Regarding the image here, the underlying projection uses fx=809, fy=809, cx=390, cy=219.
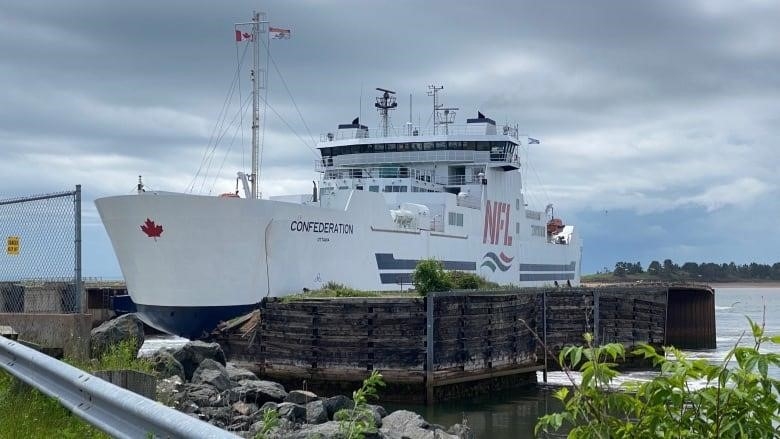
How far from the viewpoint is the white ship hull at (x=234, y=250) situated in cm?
2091

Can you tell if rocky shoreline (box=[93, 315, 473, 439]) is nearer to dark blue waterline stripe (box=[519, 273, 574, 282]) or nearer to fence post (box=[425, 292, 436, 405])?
fence post (box=[425, 292, 436, 405])

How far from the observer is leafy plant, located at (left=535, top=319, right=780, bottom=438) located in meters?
3.35

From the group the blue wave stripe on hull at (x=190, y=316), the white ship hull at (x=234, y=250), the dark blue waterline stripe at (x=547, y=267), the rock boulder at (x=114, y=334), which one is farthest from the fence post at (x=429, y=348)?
the dark blue waterline stripe at (x=547, y=267)

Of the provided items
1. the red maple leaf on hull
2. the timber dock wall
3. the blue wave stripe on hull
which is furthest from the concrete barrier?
the blue wave stripe on hull

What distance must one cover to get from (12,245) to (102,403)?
647cm

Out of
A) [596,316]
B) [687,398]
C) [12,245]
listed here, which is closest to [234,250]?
[12,245]

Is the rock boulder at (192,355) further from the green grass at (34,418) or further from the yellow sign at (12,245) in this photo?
the green grass at (34,418)

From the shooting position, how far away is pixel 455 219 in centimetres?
3158

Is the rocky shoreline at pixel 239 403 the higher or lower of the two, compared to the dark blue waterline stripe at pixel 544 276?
lower

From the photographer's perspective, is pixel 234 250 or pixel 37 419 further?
pixel 234 250

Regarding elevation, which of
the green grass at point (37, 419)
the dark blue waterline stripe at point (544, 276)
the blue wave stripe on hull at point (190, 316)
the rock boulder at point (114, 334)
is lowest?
the blue wave stripe on hull at point (190, 316)

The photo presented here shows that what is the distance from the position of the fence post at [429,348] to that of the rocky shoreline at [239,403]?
13.2ft

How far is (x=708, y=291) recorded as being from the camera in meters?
36.9

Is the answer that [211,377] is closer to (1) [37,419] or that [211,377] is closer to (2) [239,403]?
(2) [239,403]
